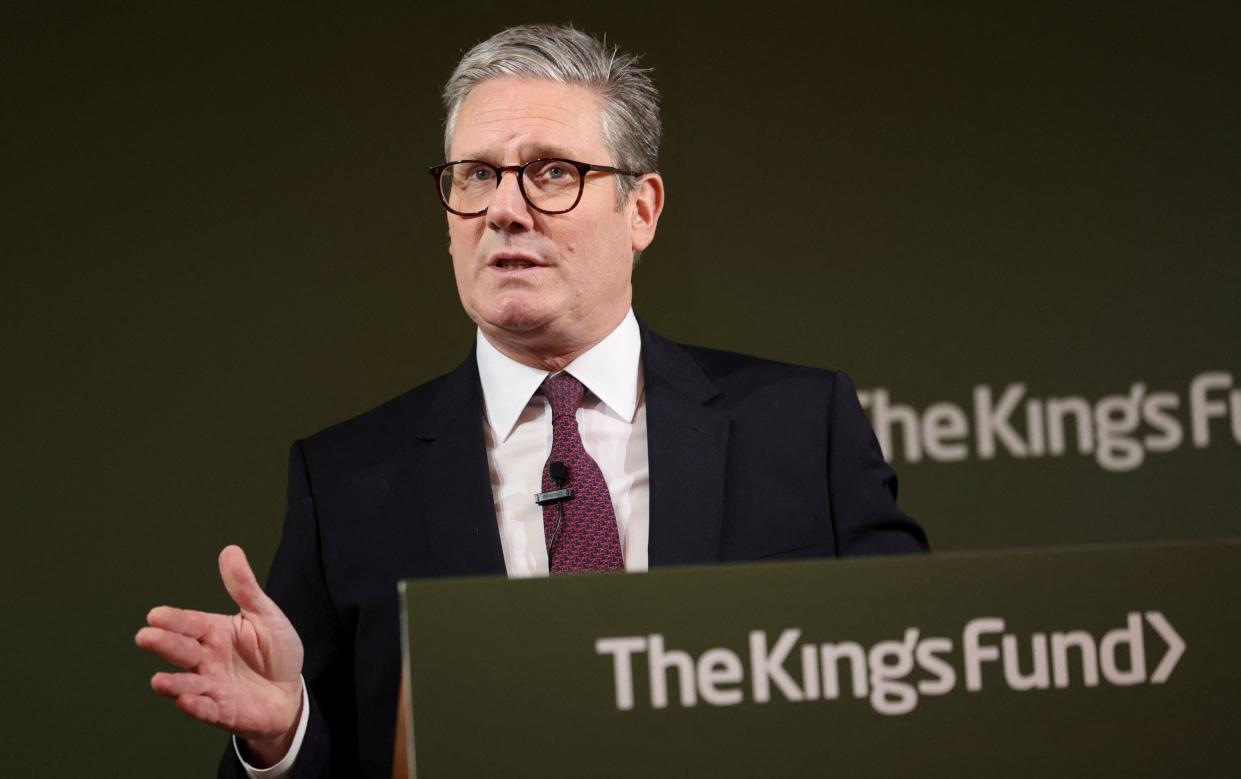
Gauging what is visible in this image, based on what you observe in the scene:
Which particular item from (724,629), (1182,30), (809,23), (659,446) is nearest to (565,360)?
(659,446)

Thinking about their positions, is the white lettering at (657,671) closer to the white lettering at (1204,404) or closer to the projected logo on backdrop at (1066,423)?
the projected logo on backdrop at (1066,423)

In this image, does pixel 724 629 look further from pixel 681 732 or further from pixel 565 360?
pixel 565 360

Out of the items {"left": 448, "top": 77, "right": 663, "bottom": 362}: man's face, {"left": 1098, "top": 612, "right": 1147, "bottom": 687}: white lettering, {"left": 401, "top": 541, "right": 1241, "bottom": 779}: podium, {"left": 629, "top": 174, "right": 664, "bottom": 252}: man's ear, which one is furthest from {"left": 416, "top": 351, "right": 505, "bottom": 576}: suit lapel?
{"left": 1098, "top": 612, "right": 1147, "bottom": 687}: white lettering

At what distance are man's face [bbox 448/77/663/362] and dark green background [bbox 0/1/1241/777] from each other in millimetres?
1171

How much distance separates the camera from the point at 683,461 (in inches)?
75.8

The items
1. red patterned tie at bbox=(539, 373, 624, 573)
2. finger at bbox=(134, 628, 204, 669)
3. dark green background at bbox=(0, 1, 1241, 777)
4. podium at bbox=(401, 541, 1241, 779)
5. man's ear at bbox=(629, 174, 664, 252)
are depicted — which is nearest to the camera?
podium at bbox=(401, 541, 1241, 779)

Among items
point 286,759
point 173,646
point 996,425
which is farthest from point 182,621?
point 996,425

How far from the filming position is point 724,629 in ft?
3.88

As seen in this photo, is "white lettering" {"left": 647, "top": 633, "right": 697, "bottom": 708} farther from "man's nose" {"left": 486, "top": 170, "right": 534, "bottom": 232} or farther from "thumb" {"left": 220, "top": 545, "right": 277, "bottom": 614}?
"man's nose" {"left": 486, "top": 170, "right": 534, "bottom": 232}

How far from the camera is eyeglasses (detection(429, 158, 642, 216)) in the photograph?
197 centimetres

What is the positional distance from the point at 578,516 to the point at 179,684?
594mm

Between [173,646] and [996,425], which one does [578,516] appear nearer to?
[173,646]

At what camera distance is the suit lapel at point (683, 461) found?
6.14 ft

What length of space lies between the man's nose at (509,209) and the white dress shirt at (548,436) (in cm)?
19
